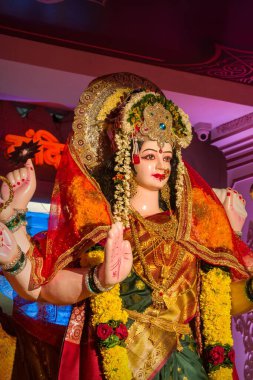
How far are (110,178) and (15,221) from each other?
1.58 ft

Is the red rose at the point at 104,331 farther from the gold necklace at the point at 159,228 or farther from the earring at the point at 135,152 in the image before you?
the earring at the point at 135,152

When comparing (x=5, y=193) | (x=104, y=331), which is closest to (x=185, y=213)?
(x=104, y=331)

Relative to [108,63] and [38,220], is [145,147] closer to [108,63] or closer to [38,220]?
[108,63]

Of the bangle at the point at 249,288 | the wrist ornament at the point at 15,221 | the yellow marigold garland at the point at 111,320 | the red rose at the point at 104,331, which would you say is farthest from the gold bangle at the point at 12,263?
the bangle at the point at 249,288

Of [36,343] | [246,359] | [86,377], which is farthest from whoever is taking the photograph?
[246,359]

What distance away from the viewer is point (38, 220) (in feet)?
17.3

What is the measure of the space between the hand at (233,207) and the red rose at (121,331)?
0.82 metres

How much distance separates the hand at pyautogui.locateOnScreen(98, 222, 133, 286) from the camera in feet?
10.1

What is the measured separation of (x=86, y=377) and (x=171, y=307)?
472 millimetres

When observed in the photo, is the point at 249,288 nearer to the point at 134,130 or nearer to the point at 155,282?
the point at 155,282

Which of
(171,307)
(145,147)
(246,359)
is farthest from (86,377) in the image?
(246,359)

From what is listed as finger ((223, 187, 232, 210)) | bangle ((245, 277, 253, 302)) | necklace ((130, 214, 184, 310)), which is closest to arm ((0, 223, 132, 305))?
necklace ((130, 214, 184, 310))

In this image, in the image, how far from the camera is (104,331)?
331cm

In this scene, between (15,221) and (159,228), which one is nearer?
(15,221)
